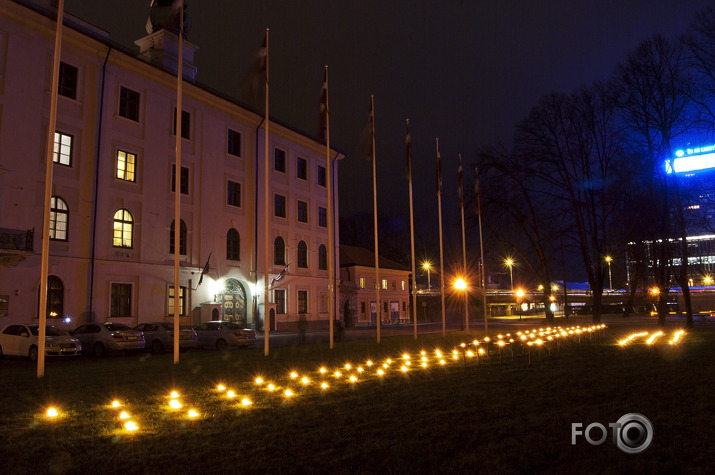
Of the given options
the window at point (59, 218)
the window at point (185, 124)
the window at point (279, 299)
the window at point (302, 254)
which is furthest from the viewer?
the window at point (302, 254)

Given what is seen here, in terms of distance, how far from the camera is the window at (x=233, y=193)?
→ 133ft

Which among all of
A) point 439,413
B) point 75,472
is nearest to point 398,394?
point 439,413

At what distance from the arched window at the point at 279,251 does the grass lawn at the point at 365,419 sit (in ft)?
A: 91.6

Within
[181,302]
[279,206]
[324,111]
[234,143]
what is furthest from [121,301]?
[324,111]

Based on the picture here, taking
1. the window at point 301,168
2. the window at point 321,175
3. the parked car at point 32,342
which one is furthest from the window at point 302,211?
the parked car at point 32,342

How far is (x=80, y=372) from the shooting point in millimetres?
16766

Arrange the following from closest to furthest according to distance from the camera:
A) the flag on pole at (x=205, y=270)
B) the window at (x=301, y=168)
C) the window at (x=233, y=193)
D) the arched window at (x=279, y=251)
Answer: the flag on pole at (x=205, y=270) → the window at (x=233, y=193) → the arched window at (x=279, y=251) → the window at (x=301, y=168)

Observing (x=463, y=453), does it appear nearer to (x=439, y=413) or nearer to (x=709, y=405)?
(x=439, y=413)

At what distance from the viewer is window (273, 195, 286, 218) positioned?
45.1 metres

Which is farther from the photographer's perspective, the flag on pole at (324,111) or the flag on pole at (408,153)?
the flag on pole at (408,153)

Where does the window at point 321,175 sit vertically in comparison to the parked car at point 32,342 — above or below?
above

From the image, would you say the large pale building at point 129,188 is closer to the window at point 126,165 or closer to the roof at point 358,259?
the window at point 126,165

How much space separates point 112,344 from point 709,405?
21.8m

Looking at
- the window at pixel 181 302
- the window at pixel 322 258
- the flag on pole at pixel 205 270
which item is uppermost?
the window at pixel 322 258
